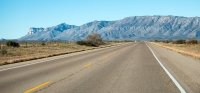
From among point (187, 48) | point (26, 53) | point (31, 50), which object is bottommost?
point (187, 48)

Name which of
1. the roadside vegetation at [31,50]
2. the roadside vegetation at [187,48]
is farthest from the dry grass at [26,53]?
the roadside vegetation at [187,48]

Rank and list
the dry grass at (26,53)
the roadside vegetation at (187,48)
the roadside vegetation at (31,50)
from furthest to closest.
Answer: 1. the roadside vegetation at (187,48)
2. the roadside vegetation at (31,50)
3. the dry grass at (26,53)

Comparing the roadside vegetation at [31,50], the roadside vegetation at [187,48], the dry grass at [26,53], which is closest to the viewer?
the dry grass at [26,53]

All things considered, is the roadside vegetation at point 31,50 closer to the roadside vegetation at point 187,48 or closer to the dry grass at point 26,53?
→ the dry grass at point 26,53

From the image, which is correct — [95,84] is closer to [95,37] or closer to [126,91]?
[126,91]

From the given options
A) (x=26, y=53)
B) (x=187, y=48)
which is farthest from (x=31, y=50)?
(x=187, y=48)

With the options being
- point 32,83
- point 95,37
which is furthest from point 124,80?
point 95,37

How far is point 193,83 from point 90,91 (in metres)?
4.03

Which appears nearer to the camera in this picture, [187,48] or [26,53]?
[26,53]

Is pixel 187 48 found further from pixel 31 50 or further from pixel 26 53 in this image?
pixel 26 53

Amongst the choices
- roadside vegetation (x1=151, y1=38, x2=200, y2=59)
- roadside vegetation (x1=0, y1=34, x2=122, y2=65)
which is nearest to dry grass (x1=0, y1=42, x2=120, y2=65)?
roadside vegetation (x1=0, y1=34, x2=122, y2=65)

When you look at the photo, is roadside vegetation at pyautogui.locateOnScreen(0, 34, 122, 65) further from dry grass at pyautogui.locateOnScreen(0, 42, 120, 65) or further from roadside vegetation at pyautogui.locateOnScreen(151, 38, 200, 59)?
roadside vegetation at pyautogui.locateOnScreen(151, 38, 200, 59)

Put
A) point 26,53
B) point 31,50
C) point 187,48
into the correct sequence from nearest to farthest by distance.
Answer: point 26,53
point 31,50
point 187,48

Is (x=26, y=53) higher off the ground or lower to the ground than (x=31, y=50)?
higher
